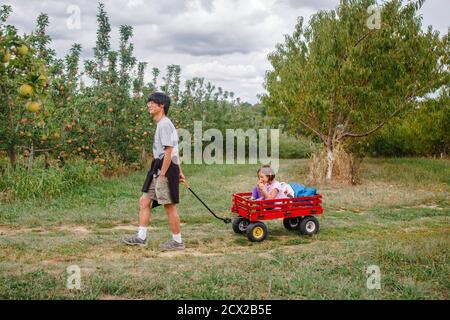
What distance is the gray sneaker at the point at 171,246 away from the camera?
609 cm

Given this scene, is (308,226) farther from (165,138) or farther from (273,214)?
(165,138)

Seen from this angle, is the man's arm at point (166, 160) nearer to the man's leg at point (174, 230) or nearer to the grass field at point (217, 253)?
the man's leg at point (174, 230)

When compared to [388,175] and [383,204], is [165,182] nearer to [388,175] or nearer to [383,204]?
[383,204]

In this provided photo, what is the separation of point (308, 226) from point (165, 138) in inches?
106

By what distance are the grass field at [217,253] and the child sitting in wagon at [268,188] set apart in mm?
633

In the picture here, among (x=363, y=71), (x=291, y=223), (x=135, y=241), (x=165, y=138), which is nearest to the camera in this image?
(x=165, y=138)

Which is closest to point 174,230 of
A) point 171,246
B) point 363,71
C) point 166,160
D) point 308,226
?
point 171,246

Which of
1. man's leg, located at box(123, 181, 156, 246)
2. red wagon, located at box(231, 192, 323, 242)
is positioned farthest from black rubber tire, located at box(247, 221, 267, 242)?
man's leg, located at box(123, 181, 156, 246)

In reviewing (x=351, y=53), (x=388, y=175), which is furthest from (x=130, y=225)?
(x=388, y=175)

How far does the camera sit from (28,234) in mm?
6953

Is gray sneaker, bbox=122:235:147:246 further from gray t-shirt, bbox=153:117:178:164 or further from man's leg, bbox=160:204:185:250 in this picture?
gray t-shirt, bbox=153:117:178:164

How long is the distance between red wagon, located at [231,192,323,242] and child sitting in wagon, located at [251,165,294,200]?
17cm

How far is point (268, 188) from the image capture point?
7.12 m
